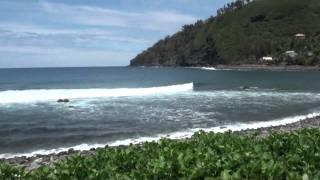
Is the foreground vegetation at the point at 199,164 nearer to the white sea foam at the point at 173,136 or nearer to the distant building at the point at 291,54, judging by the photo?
the white sea foam at the point at 173,136

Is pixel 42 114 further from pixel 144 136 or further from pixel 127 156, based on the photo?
pixel 127 156

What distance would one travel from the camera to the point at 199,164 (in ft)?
20.7

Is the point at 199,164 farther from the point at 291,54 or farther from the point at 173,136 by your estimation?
the point at 291,54

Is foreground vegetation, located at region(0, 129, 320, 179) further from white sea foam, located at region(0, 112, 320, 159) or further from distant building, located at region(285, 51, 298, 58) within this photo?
distant building, located at region(285, 51, 298, 58)

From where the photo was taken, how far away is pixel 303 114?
37.9 metres

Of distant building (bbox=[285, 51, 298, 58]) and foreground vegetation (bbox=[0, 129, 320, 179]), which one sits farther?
distant building (bbox=[285, 51, 298, 58])

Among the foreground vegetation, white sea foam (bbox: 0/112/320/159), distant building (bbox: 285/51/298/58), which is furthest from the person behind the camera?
distant building (bbox: 285/51/298/58)

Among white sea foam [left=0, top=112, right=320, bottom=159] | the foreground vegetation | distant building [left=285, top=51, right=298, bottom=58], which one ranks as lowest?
white sea foam [left=0, top=112, right=320, bottom=159]

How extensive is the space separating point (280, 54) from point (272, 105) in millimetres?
137737

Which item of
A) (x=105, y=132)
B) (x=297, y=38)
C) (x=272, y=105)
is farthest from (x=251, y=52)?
(x=105, y=132)

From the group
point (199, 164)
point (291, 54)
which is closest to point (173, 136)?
point (199, 164)

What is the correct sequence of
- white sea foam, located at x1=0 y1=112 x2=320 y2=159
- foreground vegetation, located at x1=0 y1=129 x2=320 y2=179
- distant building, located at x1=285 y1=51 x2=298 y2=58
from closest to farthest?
foreground vegetation, located at x1=0 y1=129 x2=320 y2=179 < white sea foam, located at x1=0 y1=112 x2=320 y2=159 < distant building, located at x1=285 y1=51 x2=298 y2=58

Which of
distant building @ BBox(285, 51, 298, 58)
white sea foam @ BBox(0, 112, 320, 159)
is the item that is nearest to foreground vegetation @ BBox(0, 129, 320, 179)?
white sea foam @ BBox(0, 112, 320, 159)

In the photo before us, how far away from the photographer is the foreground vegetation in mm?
5839
